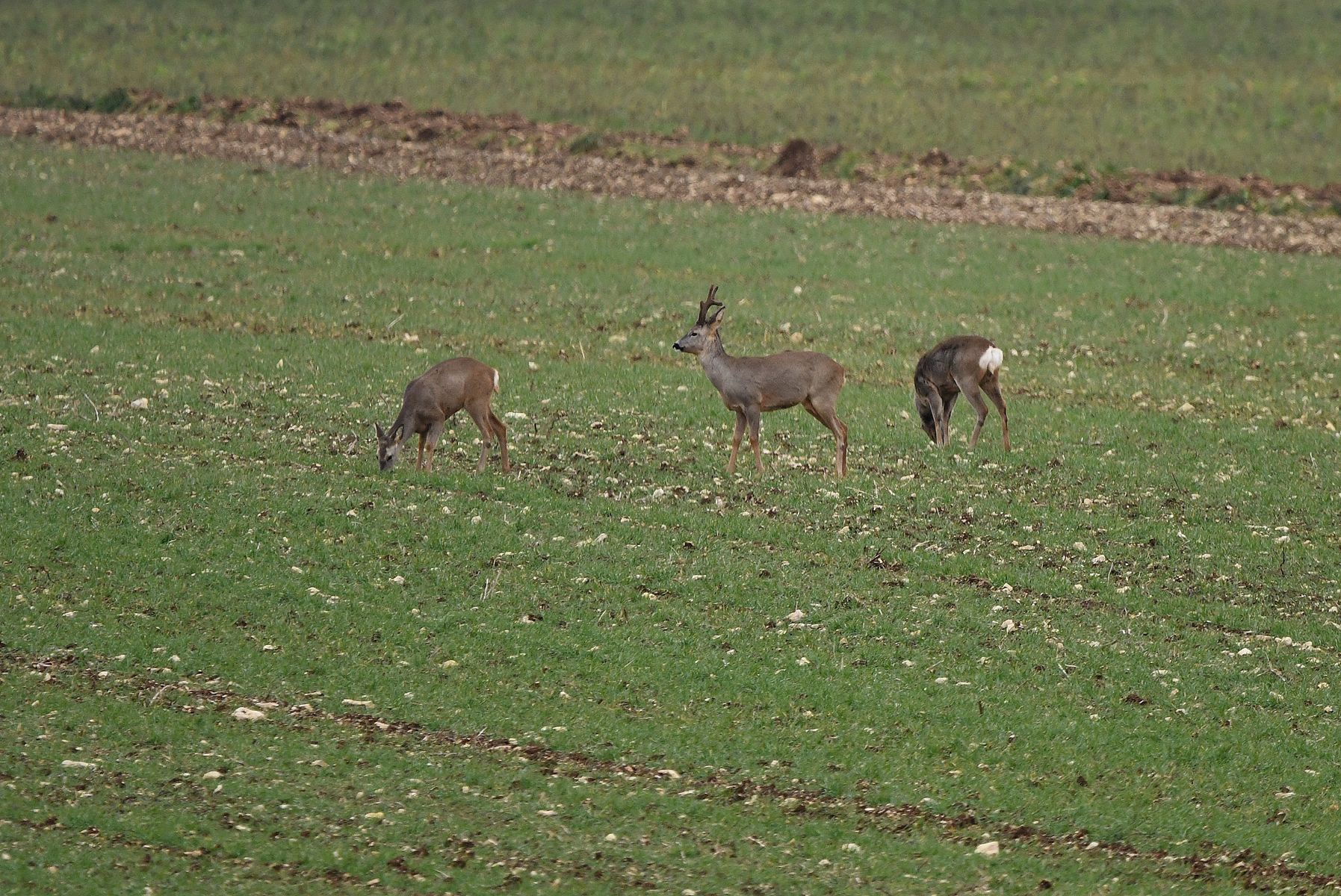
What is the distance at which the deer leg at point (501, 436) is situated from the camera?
17.0 m

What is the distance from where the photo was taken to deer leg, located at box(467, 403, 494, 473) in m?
16.9

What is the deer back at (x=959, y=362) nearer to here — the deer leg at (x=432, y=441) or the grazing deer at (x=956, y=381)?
the grazing deer at (x=956, y=381)

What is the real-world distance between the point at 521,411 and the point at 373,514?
4563mm

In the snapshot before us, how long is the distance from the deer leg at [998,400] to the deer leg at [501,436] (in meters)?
5.54

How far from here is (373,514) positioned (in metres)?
15.3

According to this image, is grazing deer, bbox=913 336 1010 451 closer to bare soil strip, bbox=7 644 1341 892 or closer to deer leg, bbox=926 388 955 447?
deer leg, bbox=926 388 955 447

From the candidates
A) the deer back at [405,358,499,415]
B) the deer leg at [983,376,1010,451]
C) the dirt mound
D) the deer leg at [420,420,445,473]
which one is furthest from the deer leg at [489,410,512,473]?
the dirt mound

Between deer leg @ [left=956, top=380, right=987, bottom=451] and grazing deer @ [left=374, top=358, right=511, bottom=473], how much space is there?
17.4 ft

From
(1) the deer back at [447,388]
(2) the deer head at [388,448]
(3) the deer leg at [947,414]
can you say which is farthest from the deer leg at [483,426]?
(3) the deer leg at [947,414]

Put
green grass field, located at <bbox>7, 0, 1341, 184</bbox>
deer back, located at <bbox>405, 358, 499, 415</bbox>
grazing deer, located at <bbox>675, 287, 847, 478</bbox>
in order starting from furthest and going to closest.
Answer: green grass field, located at <bbox>7, 0, 1341, 184</bbox> < grazing deer, located at <bbox>675, 287, 847, 478</bbox> < deer back, located at <bbox>405, 358, 499, 415</bbox>

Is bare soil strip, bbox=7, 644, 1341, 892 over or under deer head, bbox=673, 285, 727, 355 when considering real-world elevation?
under

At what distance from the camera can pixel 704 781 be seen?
10.8 m

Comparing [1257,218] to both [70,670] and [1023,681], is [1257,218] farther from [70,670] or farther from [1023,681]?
[70,670]

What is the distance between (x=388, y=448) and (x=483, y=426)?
3.20ft
